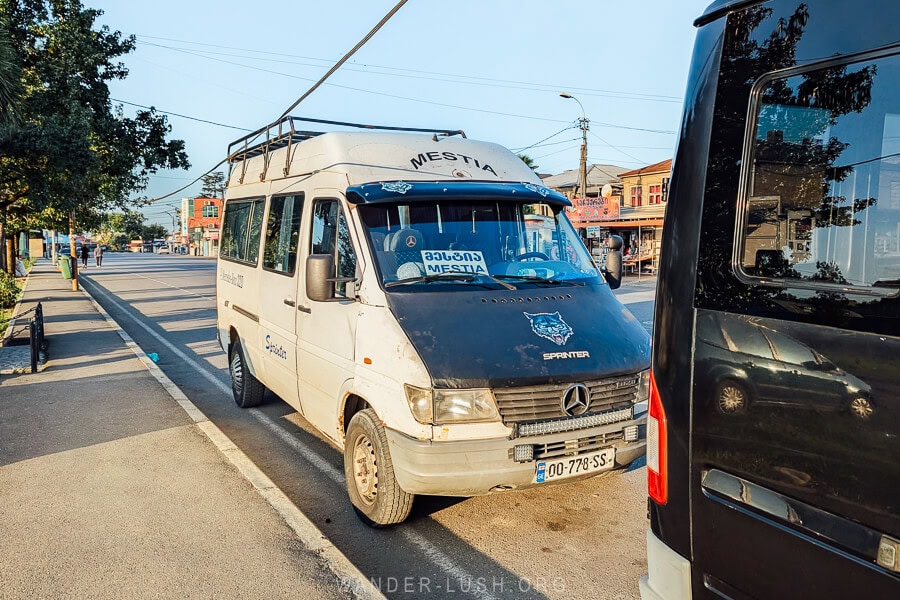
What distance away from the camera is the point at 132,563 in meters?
3.97

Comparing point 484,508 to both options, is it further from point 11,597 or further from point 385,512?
point 11,597

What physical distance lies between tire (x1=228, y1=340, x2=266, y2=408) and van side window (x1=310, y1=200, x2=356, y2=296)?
2.61 m

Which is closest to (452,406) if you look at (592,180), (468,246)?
(468,246)

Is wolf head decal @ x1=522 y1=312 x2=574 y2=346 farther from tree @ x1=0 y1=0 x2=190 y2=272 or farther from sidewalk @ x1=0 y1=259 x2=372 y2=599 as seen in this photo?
tree @ x1=0 y1=0 x2=190 y2=272

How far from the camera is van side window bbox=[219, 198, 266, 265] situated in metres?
7.06

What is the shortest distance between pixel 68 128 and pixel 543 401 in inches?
587

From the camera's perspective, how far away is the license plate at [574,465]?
4.04 metres

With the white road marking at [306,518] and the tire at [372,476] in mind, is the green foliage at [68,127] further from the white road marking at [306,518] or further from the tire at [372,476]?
the tire at [372,476]

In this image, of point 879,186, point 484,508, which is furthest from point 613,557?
point 879,186

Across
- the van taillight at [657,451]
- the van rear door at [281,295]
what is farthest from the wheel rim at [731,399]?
the van rear door at [281,295]

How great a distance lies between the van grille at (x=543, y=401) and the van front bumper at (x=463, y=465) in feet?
0.40

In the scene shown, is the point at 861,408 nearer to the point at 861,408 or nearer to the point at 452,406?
the point at 861,408

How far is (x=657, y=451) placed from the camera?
2637mm

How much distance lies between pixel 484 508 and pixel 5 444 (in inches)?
178
